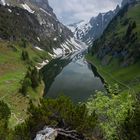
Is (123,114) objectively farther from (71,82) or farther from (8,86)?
(71,82)

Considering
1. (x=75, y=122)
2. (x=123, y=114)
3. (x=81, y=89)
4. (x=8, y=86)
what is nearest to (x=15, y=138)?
(x=75, y=122)

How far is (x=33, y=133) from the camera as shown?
35719mm

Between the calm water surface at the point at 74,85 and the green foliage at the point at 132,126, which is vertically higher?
the green foliage at the point at 132,126

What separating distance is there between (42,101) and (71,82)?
121m

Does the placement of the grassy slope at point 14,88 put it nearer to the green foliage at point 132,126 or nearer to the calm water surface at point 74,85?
the calm water surface at point 74,85

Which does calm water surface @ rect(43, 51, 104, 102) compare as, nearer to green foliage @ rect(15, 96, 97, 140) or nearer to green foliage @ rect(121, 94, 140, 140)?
green foliage @ rect(15, 96, 97, 140)

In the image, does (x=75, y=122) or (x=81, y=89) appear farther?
(x=81, y=89)

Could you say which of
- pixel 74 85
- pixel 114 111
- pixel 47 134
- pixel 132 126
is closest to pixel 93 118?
pixel 114 111

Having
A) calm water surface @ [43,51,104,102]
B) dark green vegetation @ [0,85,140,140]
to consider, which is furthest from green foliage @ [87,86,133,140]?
calm water surface @ [43,51,104,102]

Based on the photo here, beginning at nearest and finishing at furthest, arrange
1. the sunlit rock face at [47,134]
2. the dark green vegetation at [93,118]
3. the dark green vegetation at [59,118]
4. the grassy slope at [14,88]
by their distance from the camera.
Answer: the sunlit rock face at [47,134], the dark green vegetation at [93,118], the dark green vegetation at [59,118], the grassy slope at [14,88]

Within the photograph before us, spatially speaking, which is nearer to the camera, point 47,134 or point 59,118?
point 47,134

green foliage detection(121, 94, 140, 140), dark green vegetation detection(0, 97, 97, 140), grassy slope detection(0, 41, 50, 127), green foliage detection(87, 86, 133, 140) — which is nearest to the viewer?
green foliage detection(121, 94, 140, 140)

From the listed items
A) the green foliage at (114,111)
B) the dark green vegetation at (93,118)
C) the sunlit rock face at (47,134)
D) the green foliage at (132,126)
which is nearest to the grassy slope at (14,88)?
the dark green vegetation at (93,118)

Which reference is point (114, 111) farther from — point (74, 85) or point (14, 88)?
point (74, 85)
